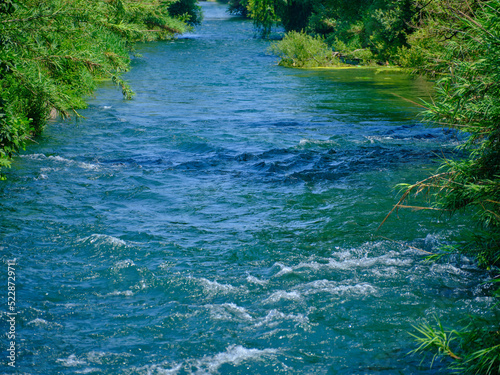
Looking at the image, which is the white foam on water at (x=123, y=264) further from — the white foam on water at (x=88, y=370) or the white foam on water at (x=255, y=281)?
the white foam on water at (x=88, y=370)

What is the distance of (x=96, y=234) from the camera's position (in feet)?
27.1

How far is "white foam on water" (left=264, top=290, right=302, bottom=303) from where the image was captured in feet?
21.1

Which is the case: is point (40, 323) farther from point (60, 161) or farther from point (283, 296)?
point (60, 161)

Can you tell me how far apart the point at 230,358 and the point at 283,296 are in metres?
1.29

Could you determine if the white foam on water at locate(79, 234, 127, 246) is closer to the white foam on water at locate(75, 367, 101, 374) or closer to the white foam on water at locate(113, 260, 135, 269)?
the white foam on water at locate(113, 260, 135, 269)

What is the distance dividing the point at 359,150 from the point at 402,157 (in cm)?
119

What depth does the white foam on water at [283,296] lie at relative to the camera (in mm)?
6445

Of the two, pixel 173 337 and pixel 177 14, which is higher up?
pixel 177 14

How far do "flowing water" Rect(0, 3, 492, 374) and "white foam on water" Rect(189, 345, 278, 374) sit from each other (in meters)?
0.02

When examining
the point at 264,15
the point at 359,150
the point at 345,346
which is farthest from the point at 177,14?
the point at 345,346

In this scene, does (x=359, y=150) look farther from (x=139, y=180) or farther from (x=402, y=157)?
(x=139, y=180)

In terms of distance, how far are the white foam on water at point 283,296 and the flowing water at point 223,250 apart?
0.8 inches

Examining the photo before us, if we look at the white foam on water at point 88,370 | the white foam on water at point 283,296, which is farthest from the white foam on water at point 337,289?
the white foam on water at point 88,370

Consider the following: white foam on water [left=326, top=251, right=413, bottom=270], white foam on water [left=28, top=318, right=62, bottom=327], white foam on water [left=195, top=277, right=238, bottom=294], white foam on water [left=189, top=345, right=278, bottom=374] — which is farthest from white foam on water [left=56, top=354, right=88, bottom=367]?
white foam on water [left=326, top=251, right=413, bottom=270]
